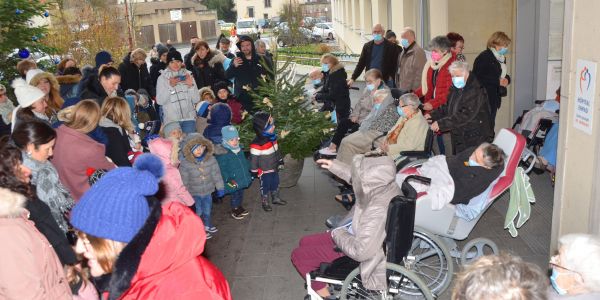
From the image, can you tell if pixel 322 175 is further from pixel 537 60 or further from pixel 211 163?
pixel 537 60

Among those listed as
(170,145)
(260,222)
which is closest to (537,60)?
(260,222)

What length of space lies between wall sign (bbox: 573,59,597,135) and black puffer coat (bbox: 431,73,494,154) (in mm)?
1883

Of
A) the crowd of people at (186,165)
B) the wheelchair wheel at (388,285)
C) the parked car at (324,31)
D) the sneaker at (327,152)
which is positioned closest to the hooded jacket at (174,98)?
the crowd of people at (186,165)

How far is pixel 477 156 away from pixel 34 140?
142 inches

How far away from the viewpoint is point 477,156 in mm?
5039

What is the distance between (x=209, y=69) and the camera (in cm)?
1016

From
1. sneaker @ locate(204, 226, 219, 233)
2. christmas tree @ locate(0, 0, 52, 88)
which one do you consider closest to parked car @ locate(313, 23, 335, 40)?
christmas tree @ locate(0, 0, 52, 88)

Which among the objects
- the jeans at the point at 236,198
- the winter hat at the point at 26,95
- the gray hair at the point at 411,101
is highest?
the winter hat at the point at 26,95

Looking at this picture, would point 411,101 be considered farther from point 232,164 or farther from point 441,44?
point 232,164

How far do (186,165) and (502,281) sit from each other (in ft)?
15.0

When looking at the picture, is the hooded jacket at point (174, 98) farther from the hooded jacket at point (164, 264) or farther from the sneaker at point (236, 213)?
the hooded jacket at point (164, 264)

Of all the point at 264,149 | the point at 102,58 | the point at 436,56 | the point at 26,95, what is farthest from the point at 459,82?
the point at 102,58

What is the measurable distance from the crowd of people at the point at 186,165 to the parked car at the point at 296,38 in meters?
10.6

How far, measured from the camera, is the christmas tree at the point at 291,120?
7.59 metres
